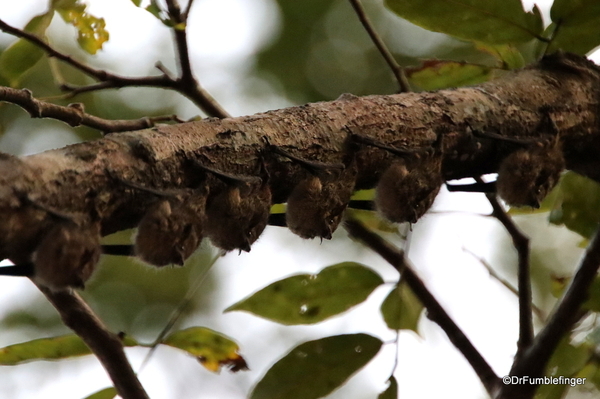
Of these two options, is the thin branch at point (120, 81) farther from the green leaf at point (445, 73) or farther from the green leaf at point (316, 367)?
the green leaf at point (316, 367)

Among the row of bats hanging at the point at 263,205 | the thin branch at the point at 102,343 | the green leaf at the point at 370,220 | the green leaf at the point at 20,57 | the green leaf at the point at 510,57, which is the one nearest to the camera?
the row of bats hanging at the point at 263,205

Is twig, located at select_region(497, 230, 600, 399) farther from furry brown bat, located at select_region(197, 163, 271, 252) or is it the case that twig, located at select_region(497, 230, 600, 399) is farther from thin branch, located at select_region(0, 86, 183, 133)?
thin branch, located at select_region(0, 86, 183, 133)

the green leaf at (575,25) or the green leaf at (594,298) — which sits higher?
the green leaf at (575,25)

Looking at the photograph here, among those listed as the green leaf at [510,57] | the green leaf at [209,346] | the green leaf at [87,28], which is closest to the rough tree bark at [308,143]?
the green leaf at [510,57]

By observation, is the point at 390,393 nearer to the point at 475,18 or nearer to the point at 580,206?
A: the point at 580,206

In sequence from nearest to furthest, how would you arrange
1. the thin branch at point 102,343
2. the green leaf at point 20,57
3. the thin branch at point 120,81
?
the thin branch at point 102,343 → the thin branch at point 120,81 → the green leaf at point 20,57

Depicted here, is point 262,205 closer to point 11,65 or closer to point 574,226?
point 11,65
